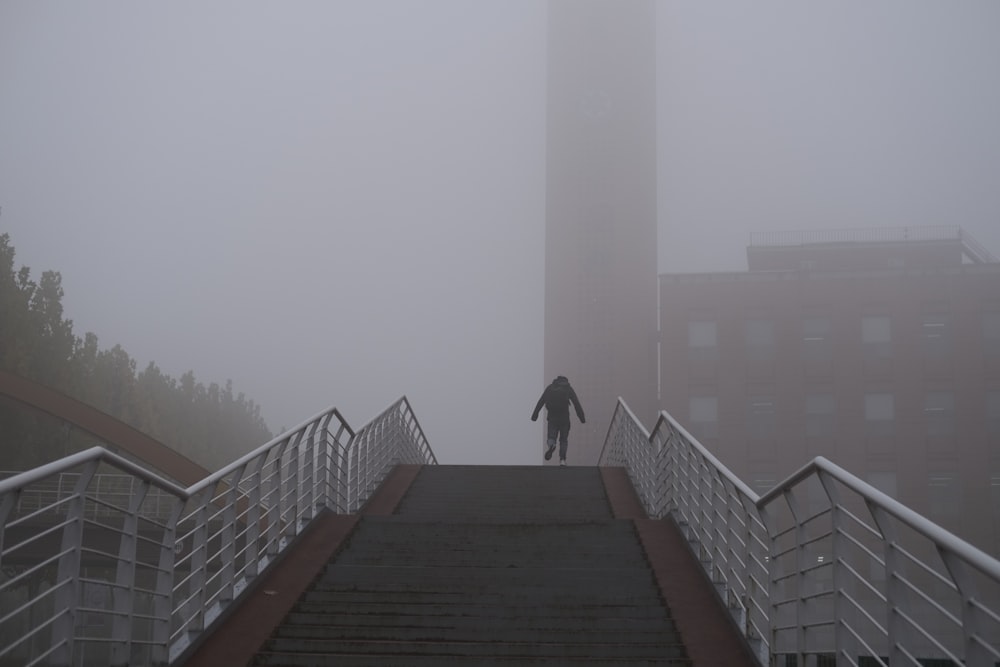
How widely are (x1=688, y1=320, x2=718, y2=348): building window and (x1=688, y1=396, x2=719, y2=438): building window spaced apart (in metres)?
2.27

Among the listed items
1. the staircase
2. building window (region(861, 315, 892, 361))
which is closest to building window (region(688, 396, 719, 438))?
building window (region(861, 315, 892, 361))

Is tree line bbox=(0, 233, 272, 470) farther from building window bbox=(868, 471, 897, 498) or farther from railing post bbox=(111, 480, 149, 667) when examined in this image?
railing post bbox=(111, 480, 149, 667)

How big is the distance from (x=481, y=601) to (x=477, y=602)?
0.14 feet

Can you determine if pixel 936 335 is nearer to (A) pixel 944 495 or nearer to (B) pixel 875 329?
(B) pixel 875 329

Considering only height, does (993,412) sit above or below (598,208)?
below

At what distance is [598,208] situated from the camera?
283ft

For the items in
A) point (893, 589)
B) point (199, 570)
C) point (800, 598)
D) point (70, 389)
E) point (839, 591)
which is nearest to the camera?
point (893, 589)

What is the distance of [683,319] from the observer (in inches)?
1891

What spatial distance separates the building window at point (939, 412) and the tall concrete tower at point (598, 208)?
28.7 meters

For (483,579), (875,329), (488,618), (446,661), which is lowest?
(446,661)

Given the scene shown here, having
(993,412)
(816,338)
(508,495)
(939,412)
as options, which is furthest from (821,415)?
(508,495)

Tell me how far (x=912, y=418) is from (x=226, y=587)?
43.4 m

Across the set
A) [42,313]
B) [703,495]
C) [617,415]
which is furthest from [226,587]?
[42,313]

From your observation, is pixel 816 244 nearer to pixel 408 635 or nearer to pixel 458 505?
pixel 458 505
